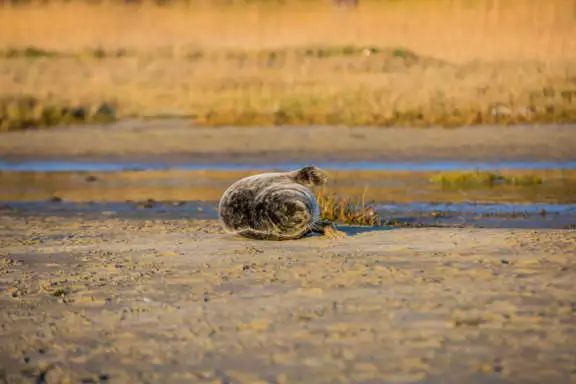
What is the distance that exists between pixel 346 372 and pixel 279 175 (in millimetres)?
5413

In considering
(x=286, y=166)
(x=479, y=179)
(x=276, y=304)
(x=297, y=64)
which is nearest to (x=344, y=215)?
(x=276, y=304)

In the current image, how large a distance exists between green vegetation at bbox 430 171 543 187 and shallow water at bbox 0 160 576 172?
205cm

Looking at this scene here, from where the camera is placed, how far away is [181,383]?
24.0 feet

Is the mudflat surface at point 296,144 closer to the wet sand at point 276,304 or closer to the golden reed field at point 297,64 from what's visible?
the golden reed field at point 297,64

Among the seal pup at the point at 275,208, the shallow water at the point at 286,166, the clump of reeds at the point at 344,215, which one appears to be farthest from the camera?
the shallow water at the point at 286,166

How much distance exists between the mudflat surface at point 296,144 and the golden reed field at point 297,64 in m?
2.41

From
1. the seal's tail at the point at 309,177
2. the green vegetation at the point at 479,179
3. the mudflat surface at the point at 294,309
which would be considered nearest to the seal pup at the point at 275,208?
the seal's tail at the point at 309,177

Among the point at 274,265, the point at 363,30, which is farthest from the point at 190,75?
the point at 274,265

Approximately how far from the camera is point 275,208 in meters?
12.2

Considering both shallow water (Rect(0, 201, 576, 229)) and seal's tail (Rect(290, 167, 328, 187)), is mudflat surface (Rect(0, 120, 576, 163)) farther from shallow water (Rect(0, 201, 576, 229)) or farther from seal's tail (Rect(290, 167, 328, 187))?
seal's tail (Rect(290, 167, 328, 187))

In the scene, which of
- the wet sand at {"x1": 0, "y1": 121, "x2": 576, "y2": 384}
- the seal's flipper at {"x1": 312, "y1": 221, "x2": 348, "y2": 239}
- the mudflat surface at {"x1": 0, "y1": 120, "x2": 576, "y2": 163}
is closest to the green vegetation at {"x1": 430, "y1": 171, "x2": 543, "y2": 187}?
the mudflat surface at {"x1": 0, "y1": 120, "x2": 576, "y2": 163}

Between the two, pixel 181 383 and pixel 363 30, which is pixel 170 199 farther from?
pixel 363 30

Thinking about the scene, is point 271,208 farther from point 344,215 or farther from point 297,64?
point 297,64

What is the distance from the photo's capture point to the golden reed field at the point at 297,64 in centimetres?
3680
